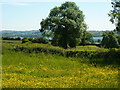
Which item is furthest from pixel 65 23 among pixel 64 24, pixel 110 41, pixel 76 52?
pixel 110 41

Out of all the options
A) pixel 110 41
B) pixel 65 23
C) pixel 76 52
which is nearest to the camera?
pixel 76 52

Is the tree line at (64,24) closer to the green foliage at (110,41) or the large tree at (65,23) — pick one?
the large tree at (65,23)

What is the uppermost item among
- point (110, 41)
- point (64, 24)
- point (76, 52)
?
point (64, 24)

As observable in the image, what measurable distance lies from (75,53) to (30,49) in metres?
4.68

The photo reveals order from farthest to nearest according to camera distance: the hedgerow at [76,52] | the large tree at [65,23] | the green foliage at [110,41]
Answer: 1. the green foliage at [110,41]
2. the large tree at [65,23]
3. the hedgerow at [76,52]

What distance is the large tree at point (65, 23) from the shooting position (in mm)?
52000

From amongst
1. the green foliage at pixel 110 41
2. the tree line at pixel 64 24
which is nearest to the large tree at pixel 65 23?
the tree line at pixel 64 24

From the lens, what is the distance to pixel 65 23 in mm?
51812

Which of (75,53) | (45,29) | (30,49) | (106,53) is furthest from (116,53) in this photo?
(45,29)

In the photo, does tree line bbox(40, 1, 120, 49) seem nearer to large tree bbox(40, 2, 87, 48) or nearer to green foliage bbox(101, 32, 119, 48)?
large tree bbox(40, 2, 87, 48)

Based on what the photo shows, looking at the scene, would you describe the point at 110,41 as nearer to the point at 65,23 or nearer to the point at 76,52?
the point at 65,23

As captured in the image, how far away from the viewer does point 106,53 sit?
22641 mm

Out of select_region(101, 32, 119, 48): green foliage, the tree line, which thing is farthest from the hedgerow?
select_region(101, 32, 119, 48): green foliage

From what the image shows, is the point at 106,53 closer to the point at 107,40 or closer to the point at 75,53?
the point at 75,53
